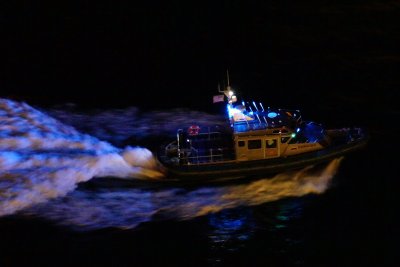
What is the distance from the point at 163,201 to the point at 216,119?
32.3 feet

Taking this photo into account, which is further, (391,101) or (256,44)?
(256,44)

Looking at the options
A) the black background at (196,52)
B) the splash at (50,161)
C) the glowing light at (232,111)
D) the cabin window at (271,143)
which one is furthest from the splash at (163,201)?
the black background at (196,52)

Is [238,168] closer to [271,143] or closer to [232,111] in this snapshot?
[271,143]

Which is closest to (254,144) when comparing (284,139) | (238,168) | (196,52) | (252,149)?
(252,149)

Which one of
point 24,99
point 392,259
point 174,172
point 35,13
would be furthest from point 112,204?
point 35,13

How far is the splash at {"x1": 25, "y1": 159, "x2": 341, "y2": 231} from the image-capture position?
21406 millimetres

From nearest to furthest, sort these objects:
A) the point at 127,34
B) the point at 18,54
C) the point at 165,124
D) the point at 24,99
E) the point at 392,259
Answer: the point at 392,259, the point at 165,124, the point at 24,99, the point at 18,54, the point at 127,34

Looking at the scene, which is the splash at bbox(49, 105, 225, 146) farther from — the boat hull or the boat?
the boat hull

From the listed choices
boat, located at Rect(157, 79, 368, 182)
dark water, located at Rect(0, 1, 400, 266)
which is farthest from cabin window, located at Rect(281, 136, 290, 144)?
dark water, located at Rect(0, 1, 400, 266)

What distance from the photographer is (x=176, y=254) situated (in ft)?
63.6

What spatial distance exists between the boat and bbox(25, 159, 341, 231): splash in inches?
23.8

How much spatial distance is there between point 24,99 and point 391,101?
23.5m

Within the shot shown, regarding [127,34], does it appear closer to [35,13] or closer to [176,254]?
[35,13]

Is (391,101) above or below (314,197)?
above
